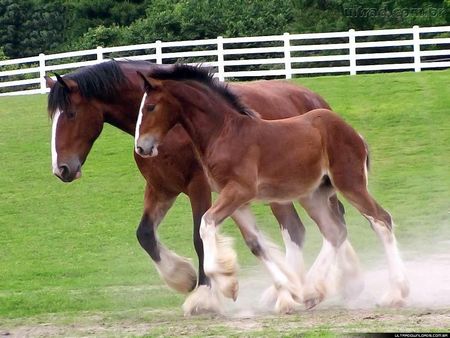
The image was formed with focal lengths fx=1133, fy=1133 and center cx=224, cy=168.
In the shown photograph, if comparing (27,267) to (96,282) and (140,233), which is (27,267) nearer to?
(96,282)

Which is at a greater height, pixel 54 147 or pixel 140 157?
pixel 54 147

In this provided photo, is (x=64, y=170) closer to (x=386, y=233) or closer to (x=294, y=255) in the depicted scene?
(x=294, y=255)

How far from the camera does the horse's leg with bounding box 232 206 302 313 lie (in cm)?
921

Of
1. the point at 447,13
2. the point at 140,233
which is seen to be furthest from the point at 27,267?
the point at 447,13

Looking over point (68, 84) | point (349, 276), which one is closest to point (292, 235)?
point (349, 276)

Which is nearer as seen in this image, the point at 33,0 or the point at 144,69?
the point at 144,69

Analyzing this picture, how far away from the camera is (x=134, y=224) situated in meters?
16.7

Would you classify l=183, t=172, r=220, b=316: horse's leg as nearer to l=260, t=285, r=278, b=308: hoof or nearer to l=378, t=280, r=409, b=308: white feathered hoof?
l=260, t=285, r=278, b=308: hoof

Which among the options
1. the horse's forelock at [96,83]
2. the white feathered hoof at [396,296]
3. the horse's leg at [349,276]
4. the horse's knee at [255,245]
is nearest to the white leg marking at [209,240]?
the horse's knee at [255,245]

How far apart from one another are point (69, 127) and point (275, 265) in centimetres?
215

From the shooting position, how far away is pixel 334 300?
10.1 m

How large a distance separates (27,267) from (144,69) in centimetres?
456

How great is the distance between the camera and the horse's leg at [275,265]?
30.2ft

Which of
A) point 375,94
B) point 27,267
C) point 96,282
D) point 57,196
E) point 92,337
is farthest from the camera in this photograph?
point 375,94
